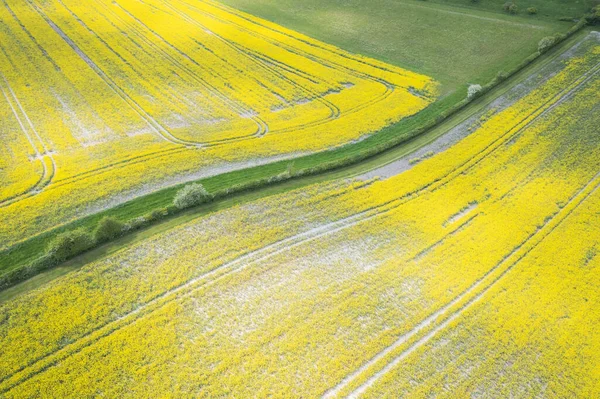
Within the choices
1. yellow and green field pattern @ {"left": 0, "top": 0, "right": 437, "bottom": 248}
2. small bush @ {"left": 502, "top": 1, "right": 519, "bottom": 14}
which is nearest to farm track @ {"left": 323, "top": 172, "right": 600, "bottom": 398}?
yellow and green field pattern @ {"left": 0, "top": 0, "right": 437, "bottom": 248}

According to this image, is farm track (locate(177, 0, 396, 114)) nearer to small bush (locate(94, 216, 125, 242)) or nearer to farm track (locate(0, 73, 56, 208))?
small bush (locate(94, 216, 125, 242))

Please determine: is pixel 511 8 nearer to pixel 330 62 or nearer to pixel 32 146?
pixel 330 62

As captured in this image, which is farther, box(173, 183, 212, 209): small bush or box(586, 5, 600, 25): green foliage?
box(586, 5, 600, 25): green foliage

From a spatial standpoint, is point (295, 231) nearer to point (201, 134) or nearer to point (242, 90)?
point (201, 134)

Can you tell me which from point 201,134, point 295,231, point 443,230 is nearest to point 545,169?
point 443,230

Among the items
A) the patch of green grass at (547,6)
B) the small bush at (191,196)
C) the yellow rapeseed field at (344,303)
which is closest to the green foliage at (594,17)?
the patch of green grass at (547,6)

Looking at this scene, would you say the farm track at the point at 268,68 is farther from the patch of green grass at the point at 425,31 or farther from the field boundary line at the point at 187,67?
the patch of green grass at the point at 425,31

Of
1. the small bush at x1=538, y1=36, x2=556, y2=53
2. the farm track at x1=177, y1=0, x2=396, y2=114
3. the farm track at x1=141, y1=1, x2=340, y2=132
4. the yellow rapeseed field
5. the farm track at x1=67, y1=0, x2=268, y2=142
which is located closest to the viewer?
the yellow rapeseed field
